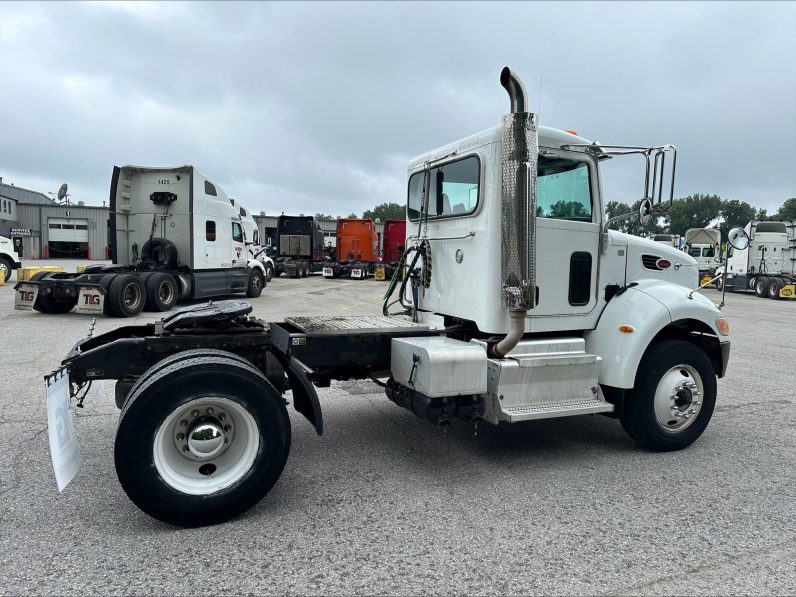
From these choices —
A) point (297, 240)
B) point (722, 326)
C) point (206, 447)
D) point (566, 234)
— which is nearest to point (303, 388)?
point (206, 447)

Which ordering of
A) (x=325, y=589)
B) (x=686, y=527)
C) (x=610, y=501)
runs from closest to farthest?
(x=325, y=589) < (x=686, y=527) < (x=610, y=501)

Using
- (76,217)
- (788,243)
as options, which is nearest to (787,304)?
(788,243)

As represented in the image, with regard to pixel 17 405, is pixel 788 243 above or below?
above

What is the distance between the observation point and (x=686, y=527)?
11.5 ft

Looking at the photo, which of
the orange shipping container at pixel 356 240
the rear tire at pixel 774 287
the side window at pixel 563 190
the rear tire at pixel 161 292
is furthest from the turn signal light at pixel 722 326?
the orange shipping container at pixel 356 240

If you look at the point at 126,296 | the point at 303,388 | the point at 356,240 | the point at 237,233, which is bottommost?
the point at 126,296

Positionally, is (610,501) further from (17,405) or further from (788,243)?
(788,243)

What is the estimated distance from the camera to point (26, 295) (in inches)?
508

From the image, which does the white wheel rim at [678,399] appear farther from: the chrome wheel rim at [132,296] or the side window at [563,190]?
the chrome wheel rim at [132,296]

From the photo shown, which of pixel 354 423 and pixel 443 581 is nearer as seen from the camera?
pixel 443 581

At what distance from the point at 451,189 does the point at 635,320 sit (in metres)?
1.97

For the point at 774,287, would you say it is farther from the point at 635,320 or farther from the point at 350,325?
the point at 350,325

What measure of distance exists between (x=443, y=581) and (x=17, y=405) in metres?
5.14

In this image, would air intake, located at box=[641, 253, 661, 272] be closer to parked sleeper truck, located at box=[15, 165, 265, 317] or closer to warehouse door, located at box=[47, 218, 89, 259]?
parked sleeper truck, located at box=[15, 165, 265, 317]
